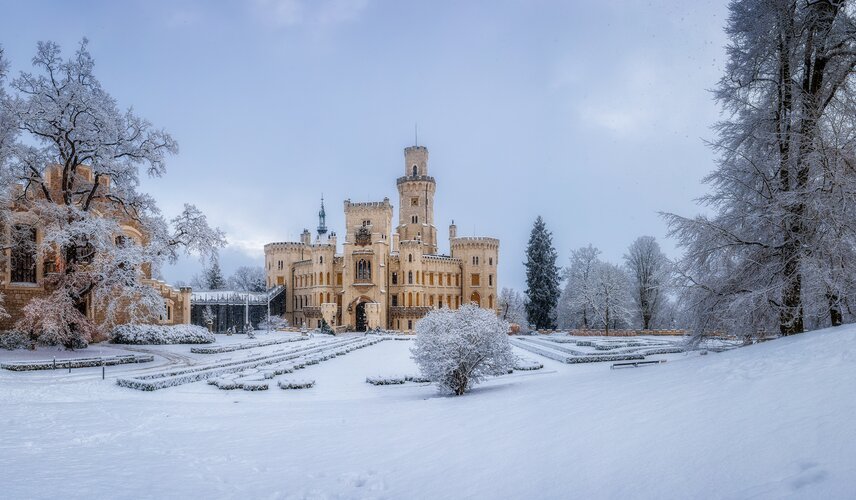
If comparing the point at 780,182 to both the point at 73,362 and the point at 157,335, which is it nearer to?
the point at 73,362

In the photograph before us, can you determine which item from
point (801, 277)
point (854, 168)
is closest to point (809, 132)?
point (854, 168)

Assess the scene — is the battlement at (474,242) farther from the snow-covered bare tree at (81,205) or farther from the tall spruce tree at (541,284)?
the snow-covered bare tree at (81,205)

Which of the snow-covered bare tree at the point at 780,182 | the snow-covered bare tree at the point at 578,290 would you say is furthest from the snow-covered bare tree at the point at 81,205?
the snow-covered bare tree at the point at 578,290

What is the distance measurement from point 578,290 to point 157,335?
126ft

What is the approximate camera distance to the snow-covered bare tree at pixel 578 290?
164 ft

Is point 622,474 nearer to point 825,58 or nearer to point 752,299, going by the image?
point 752,299

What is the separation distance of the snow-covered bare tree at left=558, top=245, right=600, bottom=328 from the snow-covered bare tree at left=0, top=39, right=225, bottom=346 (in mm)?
36705

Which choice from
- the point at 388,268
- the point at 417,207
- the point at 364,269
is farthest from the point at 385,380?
the point at 417,207

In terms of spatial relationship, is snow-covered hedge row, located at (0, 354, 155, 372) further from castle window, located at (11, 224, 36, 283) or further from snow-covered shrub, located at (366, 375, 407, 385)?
snow-covered shrub, located at (366, 375, 407, 385)

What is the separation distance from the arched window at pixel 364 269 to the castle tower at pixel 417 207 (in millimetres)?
12360

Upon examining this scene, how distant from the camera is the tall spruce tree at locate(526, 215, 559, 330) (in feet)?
168

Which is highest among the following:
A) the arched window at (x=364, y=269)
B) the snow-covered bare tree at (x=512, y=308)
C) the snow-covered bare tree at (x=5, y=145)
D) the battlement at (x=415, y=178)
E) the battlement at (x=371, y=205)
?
the battlement at (x=415, y=178)

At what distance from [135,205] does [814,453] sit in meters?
27.4

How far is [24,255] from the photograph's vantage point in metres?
25.3
